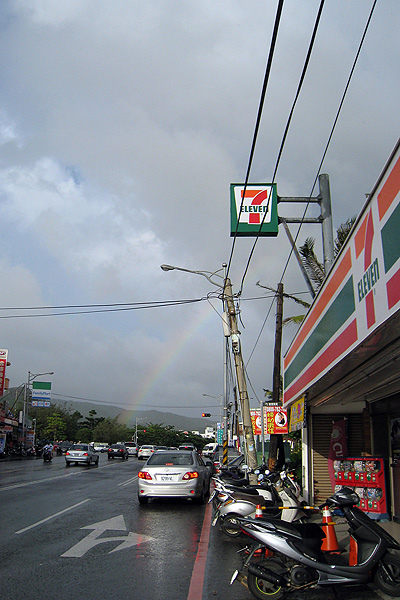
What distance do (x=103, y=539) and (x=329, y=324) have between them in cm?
518

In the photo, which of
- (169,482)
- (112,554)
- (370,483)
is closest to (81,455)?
(169,482)

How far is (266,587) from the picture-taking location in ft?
19.2

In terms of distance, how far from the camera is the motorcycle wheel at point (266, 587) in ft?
19.0

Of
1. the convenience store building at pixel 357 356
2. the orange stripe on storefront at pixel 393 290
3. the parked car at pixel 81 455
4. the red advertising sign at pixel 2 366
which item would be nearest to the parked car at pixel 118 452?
the red advertising sign at pixel 2 366

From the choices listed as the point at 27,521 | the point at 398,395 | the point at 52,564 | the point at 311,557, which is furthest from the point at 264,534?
the point at 27,521

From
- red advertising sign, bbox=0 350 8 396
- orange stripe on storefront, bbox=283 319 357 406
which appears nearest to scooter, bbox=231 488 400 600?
orange stripe on storefront, bbox=283 319 357 406

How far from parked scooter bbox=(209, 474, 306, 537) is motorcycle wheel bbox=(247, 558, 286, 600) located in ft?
9.21

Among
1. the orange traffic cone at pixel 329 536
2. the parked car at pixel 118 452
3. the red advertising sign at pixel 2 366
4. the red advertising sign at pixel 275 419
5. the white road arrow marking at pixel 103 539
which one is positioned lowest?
the parked car at pixel 118 452

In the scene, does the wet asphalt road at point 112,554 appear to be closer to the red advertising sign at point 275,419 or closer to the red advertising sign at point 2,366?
the red advertising sign at point 275,419

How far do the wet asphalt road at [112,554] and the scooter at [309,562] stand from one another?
42cm

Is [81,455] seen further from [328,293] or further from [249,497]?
[328,293]

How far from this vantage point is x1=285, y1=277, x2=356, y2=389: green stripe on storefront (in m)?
6.82

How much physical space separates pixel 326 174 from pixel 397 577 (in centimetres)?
885

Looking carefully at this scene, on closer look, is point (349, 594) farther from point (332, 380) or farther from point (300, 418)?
point (300, 418)
